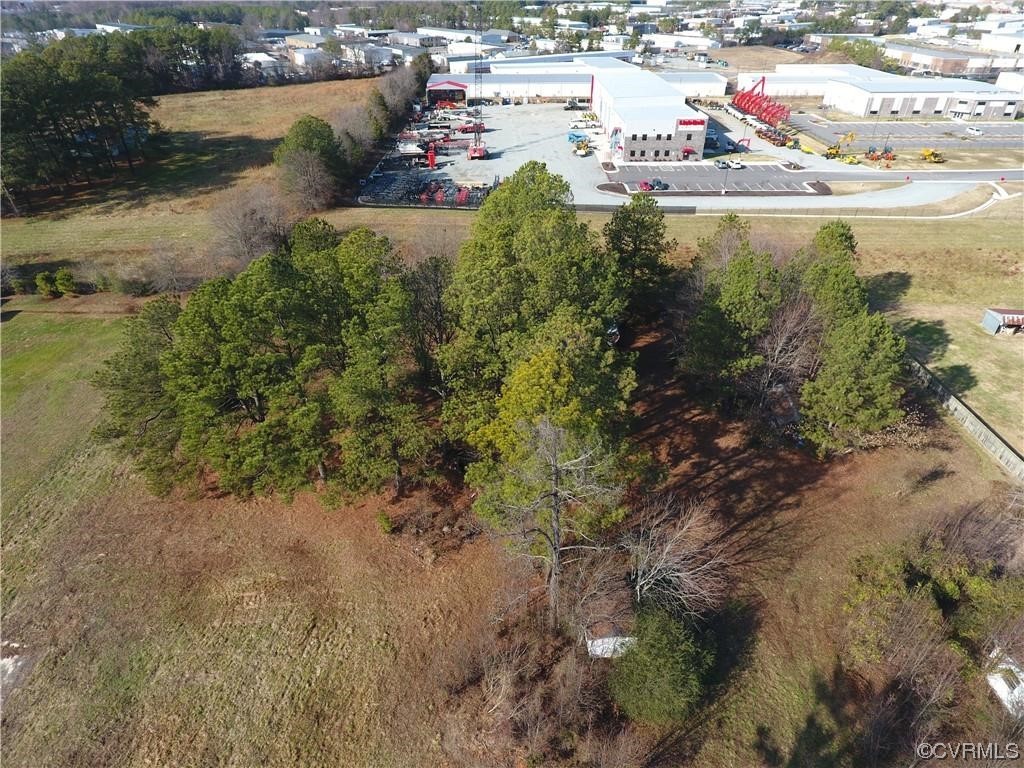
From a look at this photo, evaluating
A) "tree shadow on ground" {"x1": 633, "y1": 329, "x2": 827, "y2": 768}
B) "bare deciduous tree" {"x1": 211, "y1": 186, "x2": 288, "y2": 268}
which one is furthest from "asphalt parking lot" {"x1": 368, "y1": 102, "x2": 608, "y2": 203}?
"tree shadow on ground" {"x1": 633, "y1": 329, "x2": 827, "y2": 768}

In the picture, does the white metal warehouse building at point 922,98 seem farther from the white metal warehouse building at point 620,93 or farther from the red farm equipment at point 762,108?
the white metal warehouse building at point 620,93

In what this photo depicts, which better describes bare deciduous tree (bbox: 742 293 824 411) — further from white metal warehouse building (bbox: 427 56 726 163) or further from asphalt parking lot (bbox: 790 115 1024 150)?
asphalt parking lot (bbox: 790 115 1024 150)

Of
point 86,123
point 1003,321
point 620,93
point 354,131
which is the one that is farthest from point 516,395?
point 86,123

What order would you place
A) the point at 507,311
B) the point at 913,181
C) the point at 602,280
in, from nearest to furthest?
the point at 507,311, the point at 602,280, the point at 913,181

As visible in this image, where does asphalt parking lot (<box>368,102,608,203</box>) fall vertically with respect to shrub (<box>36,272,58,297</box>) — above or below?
above

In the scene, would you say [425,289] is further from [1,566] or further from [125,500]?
[1,566]

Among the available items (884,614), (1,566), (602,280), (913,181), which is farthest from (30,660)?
(913,181)
